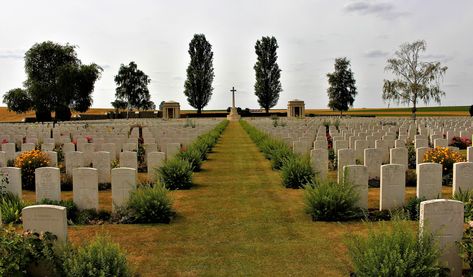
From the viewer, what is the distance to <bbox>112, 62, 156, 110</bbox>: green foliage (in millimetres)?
81750

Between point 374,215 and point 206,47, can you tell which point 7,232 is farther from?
point 206,47

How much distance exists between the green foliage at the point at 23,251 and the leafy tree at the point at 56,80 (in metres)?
44.7

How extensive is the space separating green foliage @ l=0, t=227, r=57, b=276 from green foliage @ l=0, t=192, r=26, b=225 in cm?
251

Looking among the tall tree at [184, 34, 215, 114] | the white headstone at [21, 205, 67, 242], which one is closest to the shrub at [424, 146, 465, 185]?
the white headstone at [21, 205, 67, 242]

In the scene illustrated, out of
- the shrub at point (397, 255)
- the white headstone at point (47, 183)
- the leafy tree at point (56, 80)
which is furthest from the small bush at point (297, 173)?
the leafy tree at point (56, 80)

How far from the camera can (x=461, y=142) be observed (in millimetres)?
19344

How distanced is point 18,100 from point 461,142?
1957 inches

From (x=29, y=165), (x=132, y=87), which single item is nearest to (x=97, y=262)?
(x=29, y=165)

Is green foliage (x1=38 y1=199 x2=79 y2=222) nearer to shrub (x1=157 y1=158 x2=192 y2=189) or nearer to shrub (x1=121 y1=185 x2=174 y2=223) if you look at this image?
shrub (x1=121 y1=185 x2=174 y2=223)

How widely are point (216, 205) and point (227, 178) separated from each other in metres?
3.45

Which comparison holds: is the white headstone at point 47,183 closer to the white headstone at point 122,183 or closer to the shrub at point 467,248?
the white headstone at point 122,183

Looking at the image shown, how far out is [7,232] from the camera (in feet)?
16.1

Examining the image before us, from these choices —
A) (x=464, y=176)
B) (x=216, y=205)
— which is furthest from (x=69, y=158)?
(x=464, y=176)

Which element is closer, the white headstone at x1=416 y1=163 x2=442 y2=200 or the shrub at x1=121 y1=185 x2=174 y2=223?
the shrub at x1=121 y1=185 x2=174 y2=223
